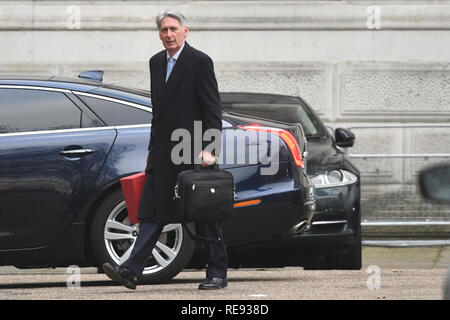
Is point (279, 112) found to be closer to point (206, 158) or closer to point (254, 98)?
point (254, 98)

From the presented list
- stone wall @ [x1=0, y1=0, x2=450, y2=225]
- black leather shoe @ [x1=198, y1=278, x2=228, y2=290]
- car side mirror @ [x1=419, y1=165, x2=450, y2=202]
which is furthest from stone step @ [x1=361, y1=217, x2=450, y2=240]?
car side mirror @ [x1=419, y1=165, x2=450, y2=202]

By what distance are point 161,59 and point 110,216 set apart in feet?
4.07

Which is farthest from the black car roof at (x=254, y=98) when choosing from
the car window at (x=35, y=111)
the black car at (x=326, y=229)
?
the car window at (x=35, y=111)

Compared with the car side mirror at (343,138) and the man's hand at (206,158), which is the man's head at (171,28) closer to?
the man's hand at (206,158)

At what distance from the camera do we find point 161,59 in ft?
25.9

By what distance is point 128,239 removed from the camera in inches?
340

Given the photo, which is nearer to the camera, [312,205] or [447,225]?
[312,205]

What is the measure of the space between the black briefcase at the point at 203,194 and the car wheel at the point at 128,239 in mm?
885

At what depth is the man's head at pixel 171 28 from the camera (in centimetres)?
775

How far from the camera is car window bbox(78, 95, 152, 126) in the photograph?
28.8 ft

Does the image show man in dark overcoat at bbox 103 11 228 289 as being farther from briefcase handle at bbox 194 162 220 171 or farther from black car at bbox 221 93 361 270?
black car at bbox 221 93 361 270

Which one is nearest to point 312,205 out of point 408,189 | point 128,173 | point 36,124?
point 128,173
